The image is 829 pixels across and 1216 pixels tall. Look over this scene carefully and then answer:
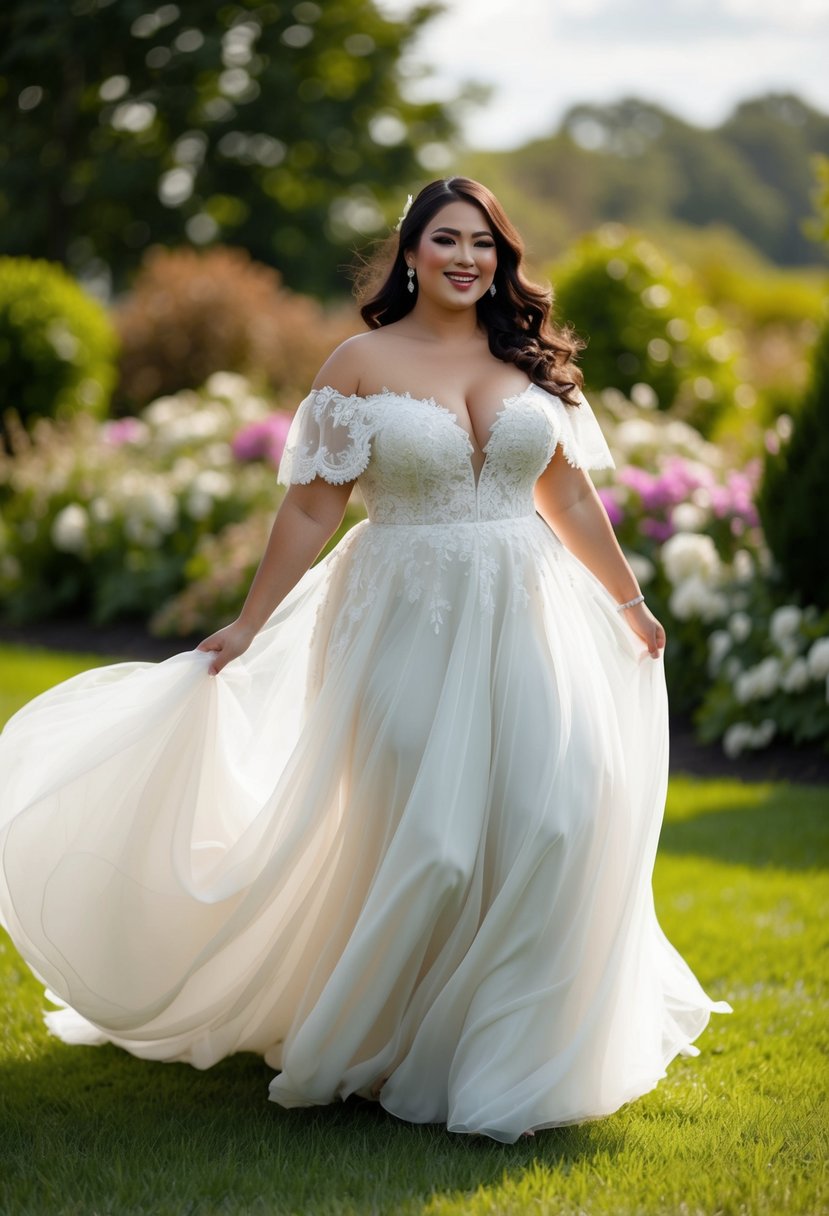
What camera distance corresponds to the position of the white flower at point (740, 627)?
24.8 ft

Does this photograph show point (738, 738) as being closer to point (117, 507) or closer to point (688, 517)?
point (688, 517)

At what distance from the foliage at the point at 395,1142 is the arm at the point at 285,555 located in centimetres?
111

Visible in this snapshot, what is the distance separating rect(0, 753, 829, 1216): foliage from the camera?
→ 301 cm

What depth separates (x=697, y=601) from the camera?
777 centimetres

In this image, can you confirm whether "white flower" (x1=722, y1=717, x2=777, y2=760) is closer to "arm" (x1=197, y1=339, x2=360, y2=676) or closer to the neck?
the neck

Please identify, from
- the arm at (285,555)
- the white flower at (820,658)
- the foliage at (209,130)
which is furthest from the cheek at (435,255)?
the foliage at (209,130)

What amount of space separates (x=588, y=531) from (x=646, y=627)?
30 centimetres

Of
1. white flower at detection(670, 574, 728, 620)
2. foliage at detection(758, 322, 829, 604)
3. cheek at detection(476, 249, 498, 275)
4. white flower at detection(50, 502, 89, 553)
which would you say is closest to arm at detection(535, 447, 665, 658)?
cheek at detection(476, 249, 498, 275)

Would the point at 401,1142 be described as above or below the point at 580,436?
below

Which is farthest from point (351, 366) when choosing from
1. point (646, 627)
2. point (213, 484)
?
point (213, 484)

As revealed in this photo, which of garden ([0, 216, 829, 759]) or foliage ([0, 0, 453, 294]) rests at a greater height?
foliage ([0, 0, 453, 294])

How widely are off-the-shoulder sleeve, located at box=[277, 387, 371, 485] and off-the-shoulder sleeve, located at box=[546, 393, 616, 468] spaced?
0.54 meters

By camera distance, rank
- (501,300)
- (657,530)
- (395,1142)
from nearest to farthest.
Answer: (395,1142)
(501,300)
(657,530)

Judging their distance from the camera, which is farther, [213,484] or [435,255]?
[213,484]
